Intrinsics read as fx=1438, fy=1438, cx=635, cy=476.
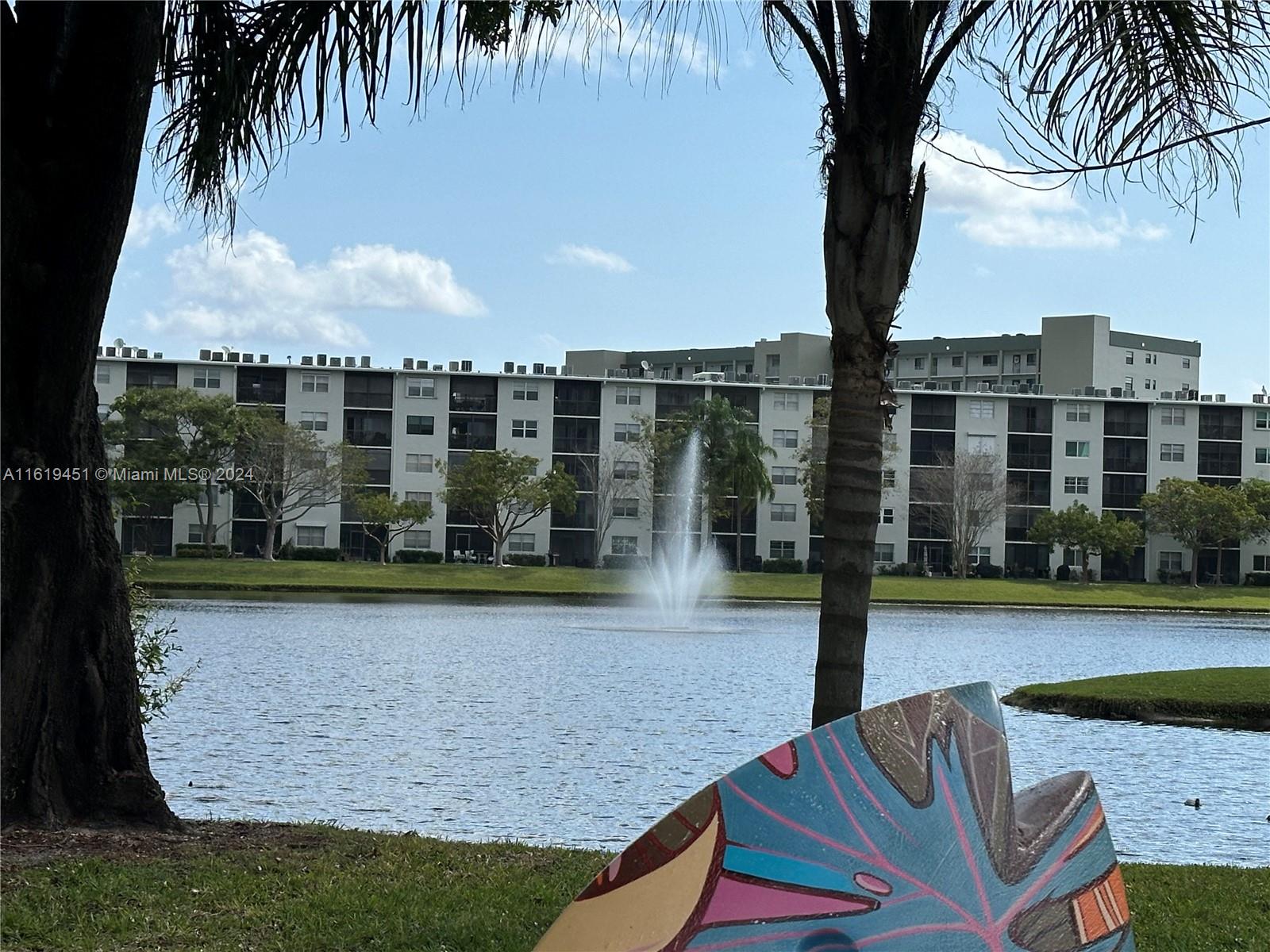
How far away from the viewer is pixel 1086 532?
253 ft

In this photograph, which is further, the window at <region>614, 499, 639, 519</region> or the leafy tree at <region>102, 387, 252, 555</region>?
the window at <region>614, 499, 639, 519</region>

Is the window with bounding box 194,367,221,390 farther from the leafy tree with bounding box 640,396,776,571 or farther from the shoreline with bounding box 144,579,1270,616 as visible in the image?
the shoreline with bounding box 144,579,1270,616

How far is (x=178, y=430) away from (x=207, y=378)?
12170 millimetres

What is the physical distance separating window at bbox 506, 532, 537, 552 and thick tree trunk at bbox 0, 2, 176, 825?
234 ft

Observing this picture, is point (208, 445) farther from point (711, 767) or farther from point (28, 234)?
point (28, 234)

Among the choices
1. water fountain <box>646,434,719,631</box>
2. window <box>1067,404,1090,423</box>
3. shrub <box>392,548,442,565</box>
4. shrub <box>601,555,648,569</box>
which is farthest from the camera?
window <box>1067,404,1090,423</box>

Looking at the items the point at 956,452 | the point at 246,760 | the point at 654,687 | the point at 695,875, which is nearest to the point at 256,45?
the point at 695,875

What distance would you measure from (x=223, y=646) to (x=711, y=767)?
49.3 ft

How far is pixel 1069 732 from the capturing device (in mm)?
16438

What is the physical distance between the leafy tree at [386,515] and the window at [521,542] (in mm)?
5253

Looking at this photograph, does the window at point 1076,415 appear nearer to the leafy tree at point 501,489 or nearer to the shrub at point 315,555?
the leafy tree at point 501,489

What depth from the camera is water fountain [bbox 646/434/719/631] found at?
2127 inches

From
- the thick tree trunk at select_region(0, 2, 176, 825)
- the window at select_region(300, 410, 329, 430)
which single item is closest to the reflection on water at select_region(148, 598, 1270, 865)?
the thick tree trunk at select_region(0, 2, 176, 825)

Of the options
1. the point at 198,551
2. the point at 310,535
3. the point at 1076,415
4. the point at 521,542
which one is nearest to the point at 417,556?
the point at 310,535
